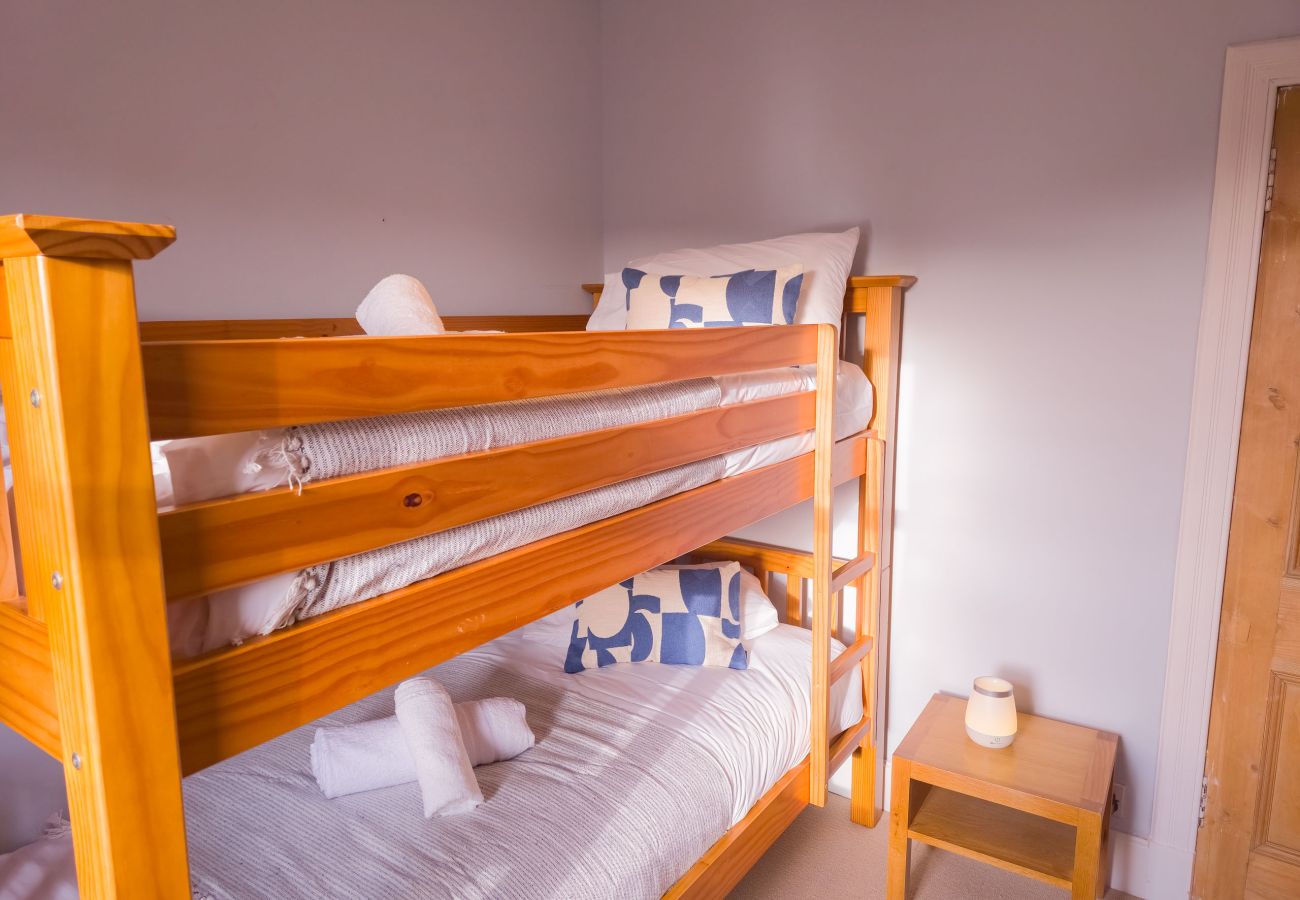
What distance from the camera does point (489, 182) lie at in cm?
249

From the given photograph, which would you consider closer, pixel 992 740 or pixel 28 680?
pixel 28 680

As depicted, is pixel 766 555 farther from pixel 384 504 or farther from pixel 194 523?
pixel 194 523

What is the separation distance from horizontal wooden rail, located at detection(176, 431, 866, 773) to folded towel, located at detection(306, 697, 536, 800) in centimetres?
55

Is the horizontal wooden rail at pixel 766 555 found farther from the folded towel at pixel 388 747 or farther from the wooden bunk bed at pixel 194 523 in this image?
the wooden bunk bed at pixel 194 523

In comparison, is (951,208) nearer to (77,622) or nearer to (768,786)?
(768,786)

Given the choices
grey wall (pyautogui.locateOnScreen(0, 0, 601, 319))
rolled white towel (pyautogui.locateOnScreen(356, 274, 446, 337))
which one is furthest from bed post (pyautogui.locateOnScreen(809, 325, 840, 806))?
grey wall (pyautogui.locateOnScreen(0, 0, 601, 319))

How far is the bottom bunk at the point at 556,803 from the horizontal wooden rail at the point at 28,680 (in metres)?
A: 0.60

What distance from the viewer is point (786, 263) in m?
2.29

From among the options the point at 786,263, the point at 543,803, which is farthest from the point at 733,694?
the point at 786,263

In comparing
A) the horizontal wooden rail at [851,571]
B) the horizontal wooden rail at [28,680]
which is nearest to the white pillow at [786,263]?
the horizontal wooden rail at [851,571]

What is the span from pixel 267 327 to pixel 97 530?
136 centimetres

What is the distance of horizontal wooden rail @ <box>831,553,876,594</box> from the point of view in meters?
2.02

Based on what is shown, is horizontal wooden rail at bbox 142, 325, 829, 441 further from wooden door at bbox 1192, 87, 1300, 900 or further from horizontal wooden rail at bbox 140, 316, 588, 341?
wooden door at bbox 1192, 87, 1300, 900

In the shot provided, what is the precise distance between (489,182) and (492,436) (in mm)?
1645
